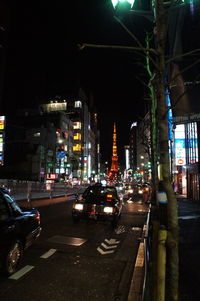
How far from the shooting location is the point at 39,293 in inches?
171

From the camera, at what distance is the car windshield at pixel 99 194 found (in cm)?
1203

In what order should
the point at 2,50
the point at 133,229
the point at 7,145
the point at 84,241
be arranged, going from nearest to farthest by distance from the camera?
1. the point at 84,241
2. the point at 133,229
3. the point at 2,50
4. the point at 7,145

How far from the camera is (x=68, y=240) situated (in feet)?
27.0

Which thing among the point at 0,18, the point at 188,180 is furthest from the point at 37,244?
the point at 0,18

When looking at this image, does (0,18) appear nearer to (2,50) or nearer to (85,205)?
(2,50)

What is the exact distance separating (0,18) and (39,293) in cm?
5072

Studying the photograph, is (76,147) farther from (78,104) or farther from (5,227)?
(5,227)

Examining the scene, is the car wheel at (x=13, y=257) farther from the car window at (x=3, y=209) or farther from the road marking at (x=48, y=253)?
the road marking at (x=48, y=253)

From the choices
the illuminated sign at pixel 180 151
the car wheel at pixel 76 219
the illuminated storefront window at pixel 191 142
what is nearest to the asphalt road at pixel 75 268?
the car wheel at pixel 76 219

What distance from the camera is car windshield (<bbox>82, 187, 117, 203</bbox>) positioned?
1203 centimetres

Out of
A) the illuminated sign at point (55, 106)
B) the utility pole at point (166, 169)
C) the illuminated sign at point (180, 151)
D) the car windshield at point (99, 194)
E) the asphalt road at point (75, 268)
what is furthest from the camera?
the illuminated sign at point (55, 106)

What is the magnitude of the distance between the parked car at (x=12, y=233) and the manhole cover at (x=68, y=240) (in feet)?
6.72

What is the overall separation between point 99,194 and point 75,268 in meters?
7.38

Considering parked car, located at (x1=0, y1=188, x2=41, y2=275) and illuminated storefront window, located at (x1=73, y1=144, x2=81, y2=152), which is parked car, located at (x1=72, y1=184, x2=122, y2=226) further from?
illuminated storefront window, located at (x1=73, y1=144, x2=81, y2=152)
